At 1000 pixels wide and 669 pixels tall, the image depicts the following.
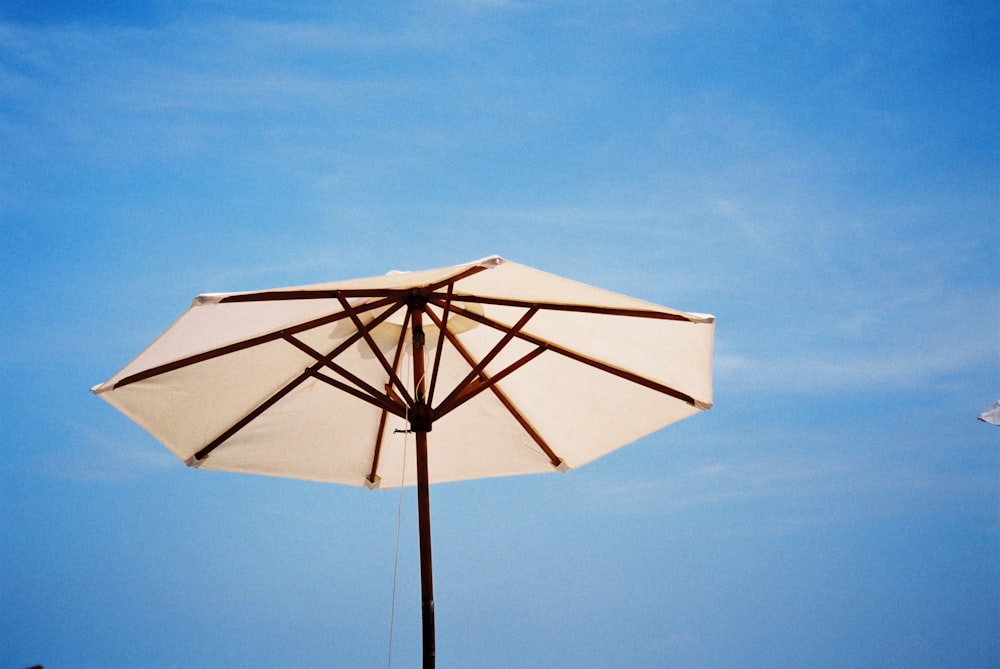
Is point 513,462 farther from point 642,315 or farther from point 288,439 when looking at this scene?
point 642,315

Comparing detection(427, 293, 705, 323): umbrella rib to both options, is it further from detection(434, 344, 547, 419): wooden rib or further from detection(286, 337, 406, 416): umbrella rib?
detection(286, 337, 406, 416): umbrella rib

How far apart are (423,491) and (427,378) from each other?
101cm

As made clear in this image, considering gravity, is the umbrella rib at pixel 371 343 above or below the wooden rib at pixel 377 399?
above

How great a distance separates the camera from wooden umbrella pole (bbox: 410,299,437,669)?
4.43 meters

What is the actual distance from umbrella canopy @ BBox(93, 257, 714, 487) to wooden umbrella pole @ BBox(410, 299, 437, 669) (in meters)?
0.06

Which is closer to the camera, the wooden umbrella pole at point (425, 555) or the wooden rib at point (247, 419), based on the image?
the wooden umbrella pole at point (425, 555)

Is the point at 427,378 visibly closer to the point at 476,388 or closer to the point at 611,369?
the point at 476,388

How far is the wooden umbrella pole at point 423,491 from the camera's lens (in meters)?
4.43

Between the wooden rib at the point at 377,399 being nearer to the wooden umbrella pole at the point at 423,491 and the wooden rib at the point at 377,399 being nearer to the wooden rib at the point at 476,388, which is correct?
the wooden umbrella pole at the point at 423,491

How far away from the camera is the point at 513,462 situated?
18.7ft

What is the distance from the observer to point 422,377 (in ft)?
15.2

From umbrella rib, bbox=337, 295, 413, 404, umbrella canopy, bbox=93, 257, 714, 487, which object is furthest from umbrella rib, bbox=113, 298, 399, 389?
umbrella rib, bbox=337, 295, 413, 404

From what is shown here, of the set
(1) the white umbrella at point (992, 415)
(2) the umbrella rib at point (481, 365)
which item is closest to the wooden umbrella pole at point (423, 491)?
(2) the umbrella rib at point (481, 365)

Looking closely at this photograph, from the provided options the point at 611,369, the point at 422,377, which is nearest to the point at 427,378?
the point at 422,377
